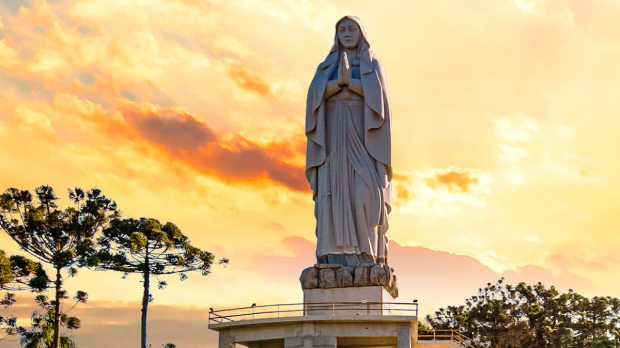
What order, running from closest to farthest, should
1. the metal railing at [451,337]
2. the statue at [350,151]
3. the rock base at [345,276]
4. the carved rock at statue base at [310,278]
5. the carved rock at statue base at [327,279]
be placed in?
the rock base at [345,276] < the carved rock at statue base at [327,279] < the carved rock at statue base at [310,278] < the statue at [350,151] < the metal railing at [451,337]

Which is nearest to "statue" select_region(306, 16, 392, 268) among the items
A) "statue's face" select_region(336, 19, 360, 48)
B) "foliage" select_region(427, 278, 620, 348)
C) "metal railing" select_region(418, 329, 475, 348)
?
"statue's face" select_region(336, 19, 360, 48)

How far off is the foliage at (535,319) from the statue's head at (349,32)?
2623 centimetres

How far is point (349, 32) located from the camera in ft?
132

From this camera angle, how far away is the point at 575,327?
68.2 m

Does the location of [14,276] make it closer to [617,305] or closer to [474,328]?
[474,328]

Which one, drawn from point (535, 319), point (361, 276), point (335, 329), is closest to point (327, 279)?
point (361, 276)

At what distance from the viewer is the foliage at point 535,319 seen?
63.6m

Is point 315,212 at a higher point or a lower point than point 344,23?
lower

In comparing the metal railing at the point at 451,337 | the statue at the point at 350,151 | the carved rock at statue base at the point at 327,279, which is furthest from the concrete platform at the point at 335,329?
the metal railing at the point at 451,337

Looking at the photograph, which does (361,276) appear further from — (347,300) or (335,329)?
(335,329)

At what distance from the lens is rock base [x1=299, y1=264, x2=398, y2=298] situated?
3647 cm

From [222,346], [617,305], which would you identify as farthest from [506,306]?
[222,346]

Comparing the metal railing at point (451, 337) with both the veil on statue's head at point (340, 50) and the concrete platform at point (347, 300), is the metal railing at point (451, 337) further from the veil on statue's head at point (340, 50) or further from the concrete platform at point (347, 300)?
the veil on statue's head at point (340, 50)

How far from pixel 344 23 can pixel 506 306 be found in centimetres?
3132
